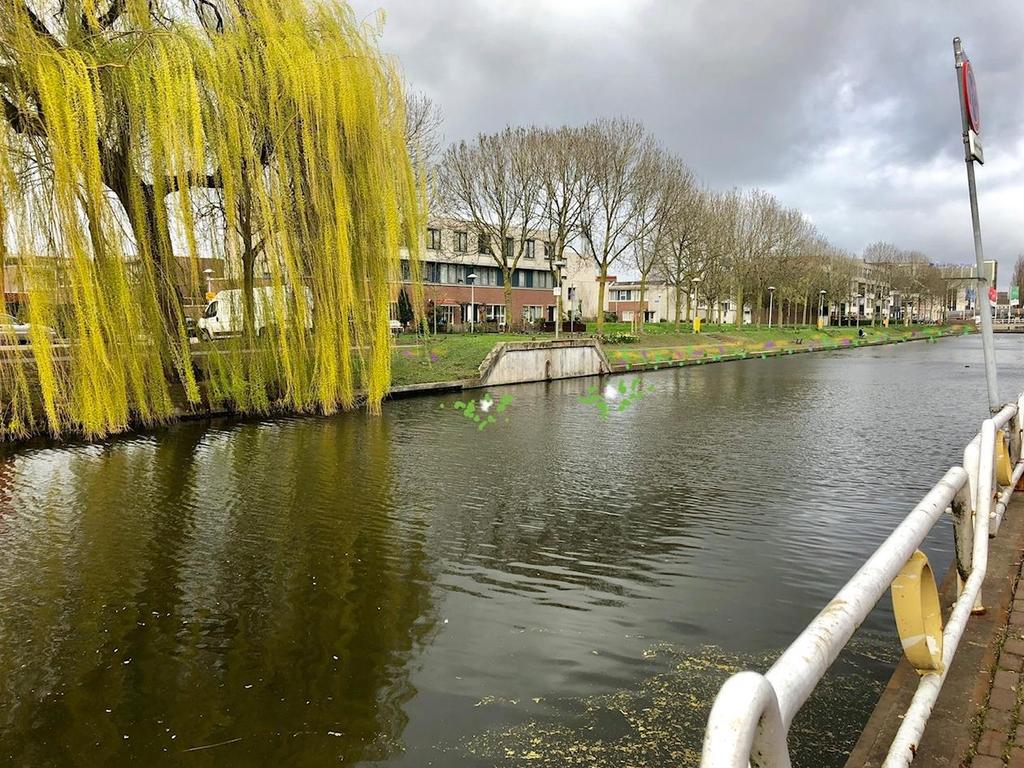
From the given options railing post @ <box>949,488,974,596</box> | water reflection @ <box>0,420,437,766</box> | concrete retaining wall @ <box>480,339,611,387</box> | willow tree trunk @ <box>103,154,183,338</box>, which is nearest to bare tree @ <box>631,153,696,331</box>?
concrete retaining wall @ <box>480,339,611,387</box>

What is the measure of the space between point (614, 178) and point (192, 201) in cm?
2586

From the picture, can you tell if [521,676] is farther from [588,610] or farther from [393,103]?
[393,103]

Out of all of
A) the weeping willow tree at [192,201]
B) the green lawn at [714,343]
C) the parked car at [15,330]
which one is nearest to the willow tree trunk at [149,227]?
the weeping willow tree at [192,201]

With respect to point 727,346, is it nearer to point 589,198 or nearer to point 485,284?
point 589,198

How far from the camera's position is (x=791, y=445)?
1233cm

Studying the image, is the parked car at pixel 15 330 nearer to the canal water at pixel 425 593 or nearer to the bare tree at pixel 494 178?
the canal water at pixel 425 593

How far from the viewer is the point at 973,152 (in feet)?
16.7

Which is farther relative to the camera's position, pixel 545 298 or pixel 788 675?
pixel 545 298

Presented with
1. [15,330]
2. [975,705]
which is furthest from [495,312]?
[975,705]

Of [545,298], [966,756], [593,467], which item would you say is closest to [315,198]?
[593,467]

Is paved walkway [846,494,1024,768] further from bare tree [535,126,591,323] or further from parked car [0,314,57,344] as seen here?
bare tree [535,126,591,323]

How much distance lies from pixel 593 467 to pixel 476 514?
120 inches

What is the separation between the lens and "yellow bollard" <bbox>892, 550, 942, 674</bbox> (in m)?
2.68

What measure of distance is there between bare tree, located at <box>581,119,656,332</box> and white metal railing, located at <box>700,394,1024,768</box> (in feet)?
107
